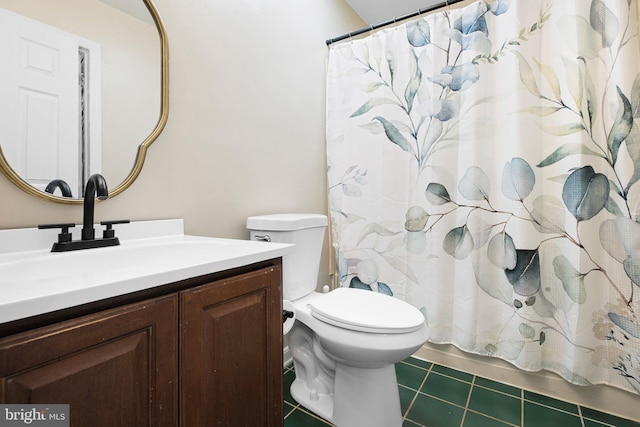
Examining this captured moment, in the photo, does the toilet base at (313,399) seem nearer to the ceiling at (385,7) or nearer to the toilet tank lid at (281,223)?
the toilet tank lid at (281,223)

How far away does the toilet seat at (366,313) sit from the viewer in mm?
1106

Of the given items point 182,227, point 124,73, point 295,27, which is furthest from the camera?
point 295,27

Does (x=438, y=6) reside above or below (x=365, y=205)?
above

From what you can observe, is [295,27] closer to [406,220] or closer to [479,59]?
[479,59]

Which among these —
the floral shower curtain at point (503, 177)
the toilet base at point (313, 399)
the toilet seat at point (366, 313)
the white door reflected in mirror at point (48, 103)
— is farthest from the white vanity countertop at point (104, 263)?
the floral shower curtain at point (503, 177)

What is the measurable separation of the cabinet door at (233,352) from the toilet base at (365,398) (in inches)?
17.8

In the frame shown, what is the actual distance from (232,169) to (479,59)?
133 cm

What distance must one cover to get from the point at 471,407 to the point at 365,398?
1.80 feet

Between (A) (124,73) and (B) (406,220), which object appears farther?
(B) (406,220)

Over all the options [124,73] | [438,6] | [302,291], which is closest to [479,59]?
[438,6]

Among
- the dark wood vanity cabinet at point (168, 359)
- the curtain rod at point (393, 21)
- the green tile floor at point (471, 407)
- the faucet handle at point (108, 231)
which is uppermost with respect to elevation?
the curtain rod at point (393, 21)

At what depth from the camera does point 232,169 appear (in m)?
1.42

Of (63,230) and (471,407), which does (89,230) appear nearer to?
Result: (63,230)

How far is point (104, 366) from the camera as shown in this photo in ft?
1.74
